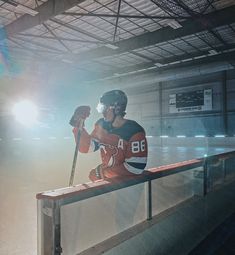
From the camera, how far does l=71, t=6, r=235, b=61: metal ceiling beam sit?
7845mm

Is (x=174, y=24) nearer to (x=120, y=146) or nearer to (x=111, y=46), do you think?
(x=111, y=46)

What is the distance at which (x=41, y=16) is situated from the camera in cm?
750

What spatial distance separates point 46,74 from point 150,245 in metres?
13.2

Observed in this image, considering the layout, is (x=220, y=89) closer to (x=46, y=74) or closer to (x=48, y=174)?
(x=46, y=74)

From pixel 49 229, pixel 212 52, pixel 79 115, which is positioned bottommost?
pixel 49 229

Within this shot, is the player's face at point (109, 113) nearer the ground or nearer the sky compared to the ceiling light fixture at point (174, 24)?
nearer the ground

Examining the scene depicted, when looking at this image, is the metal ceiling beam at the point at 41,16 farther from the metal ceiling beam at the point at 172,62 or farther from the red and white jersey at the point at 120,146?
the metal ceiling beam at the point at 172,62

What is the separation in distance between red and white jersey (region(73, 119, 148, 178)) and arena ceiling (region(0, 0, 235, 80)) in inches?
185

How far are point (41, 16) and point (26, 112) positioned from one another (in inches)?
319

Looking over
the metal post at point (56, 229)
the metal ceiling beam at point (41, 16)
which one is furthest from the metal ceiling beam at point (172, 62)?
the metal post at point (56, 229)

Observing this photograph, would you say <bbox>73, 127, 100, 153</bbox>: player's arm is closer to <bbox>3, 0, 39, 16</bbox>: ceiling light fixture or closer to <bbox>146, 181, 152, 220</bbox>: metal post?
<bbox>146, 181, 152, 220</bbox>: metal post

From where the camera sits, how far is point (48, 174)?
294 inches

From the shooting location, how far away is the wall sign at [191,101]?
1582cm

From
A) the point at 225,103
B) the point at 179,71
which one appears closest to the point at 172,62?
the point at 179,71
